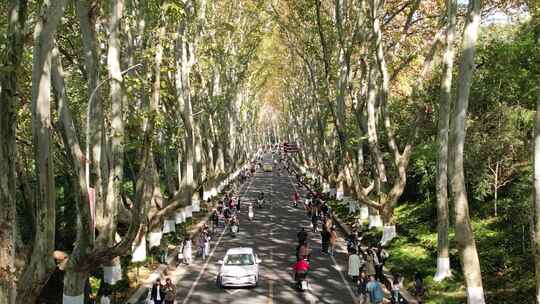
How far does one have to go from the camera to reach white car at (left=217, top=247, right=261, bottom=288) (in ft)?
61.4

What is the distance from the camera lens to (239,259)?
19609 millimetres

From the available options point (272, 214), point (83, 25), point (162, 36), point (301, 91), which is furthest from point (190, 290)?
point (301, 91)

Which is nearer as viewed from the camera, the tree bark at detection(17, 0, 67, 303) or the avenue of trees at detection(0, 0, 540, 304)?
the tree bark at detection(17, 0, 67, 303)

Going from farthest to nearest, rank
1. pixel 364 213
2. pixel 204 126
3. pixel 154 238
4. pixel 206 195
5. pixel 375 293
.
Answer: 1. pixel 206 195
2. pixel 204 126
3. pixel 364 213
4. pixel 154 238
5. pixel 375 293

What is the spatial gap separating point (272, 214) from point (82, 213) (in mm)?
26501

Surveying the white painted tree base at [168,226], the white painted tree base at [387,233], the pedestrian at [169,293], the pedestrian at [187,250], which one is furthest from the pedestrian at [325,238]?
the pedestrian at [169,293]

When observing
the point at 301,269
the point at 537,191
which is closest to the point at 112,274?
the point at 301,269

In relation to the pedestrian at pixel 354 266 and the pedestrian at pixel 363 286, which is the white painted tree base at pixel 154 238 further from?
the pedestrian at pixel 363 286

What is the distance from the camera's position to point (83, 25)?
13.6m

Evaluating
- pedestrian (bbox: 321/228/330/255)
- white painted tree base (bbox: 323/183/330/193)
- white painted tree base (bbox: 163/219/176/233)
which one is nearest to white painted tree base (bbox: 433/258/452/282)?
pedestrian (bbox: 321/228/330/255)

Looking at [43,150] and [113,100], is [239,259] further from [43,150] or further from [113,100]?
[43,150]

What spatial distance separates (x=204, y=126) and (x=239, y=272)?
2020 centimetres

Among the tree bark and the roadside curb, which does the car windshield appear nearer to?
the roadside curb

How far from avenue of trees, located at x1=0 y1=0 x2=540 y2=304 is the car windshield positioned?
3.54 meters
